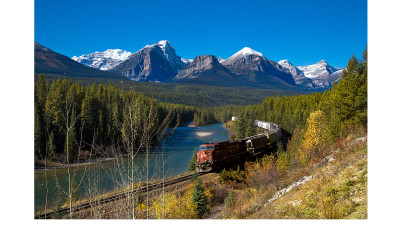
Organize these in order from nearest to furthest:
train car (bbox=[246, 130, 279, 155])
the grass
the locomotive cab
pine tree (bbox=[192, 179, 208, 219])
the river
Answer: the grass
the river
pine tree (bbox=[192, 179, 208, 219])
the locomotive cab
train car (bbox=[246, 130, 279, 155])

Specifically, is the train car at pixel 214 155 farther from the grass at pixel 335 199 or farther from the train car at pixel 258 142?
the grass at pixel 335 199

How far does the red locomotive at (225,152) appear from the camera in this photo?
19.4m

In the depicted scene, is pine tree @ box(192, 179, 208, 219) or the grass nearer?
the grass

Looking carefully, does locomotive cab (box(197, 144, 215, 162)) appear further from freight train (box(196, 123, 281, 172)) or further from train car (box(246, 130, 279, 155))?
train car (box(246, 130, 279, 155))

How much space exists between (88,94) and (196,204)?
1369 inches

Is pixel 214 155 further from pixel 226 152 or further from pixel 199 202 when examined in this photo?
pixel 199 202

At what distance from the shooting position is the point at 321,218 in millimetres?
5930

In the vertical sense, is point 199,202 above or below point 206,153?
below

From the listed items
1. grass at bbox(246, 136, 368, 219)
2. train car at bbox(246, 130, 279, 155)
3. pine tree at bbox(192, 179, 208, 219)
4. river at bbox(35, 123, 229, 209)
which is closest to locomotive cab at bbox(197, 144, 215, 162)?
river at bbox(35, 123, 229, 209)

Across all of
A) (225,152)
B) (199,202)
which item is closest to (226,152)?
(225,152)

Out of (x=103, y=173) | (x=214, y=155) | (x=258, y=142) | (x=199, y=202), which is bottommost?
(x=103, y=173)

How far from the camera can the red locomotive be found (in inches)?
764

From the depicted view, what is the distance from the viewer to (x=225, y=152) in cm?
2075

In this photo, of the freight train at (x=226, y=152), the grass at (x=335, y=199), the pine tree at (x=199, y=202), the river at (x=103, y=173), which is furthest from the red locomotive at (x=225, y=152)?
the grass at (x=335, y=199)
